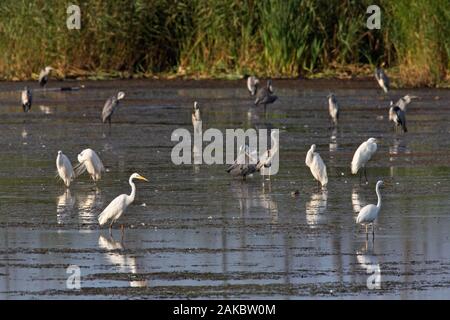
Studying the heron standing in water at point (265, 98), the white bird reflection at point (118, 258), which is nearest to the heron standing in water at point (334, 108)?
the heron standing in water at point (265, 98)

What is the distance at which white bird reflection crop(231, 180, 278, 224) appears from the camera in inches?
509

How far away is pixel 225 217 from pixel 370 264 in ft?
8.58

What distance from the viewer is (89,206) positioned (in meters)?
13.4

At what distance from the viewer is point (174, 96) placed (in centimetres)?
2708

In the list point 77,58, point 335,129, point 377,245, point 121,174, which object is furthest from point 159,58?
point 377,245

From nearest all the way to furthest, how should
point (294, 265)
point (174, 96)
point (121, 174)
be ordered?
1. point (294, 265)
2. point (121, 174)
3. point (174, 96)

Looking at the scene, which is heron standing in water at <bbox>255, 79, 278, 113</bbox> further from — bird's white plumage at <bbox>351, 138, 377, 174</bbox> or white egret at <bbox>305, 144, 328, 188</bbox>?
white egret at <bbox>305, 144, 328, 188</bbox>

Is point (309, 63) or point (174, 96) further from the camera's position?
point (309, 63)

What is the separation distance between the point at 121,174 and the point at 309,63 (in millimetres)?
15202

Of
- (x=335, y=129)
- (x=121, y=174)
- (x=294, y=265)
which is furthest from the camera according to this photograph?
(x=335, y=129)

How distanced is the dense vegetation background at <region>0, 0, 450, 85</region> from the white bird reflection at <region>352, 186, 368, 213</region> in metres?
15.1

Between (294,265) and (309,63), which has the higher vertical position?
(309,63)

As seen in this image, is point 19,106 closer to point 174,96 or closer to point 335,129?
point 174,96

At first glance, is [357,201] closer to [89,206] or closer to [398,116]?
[89,206]
